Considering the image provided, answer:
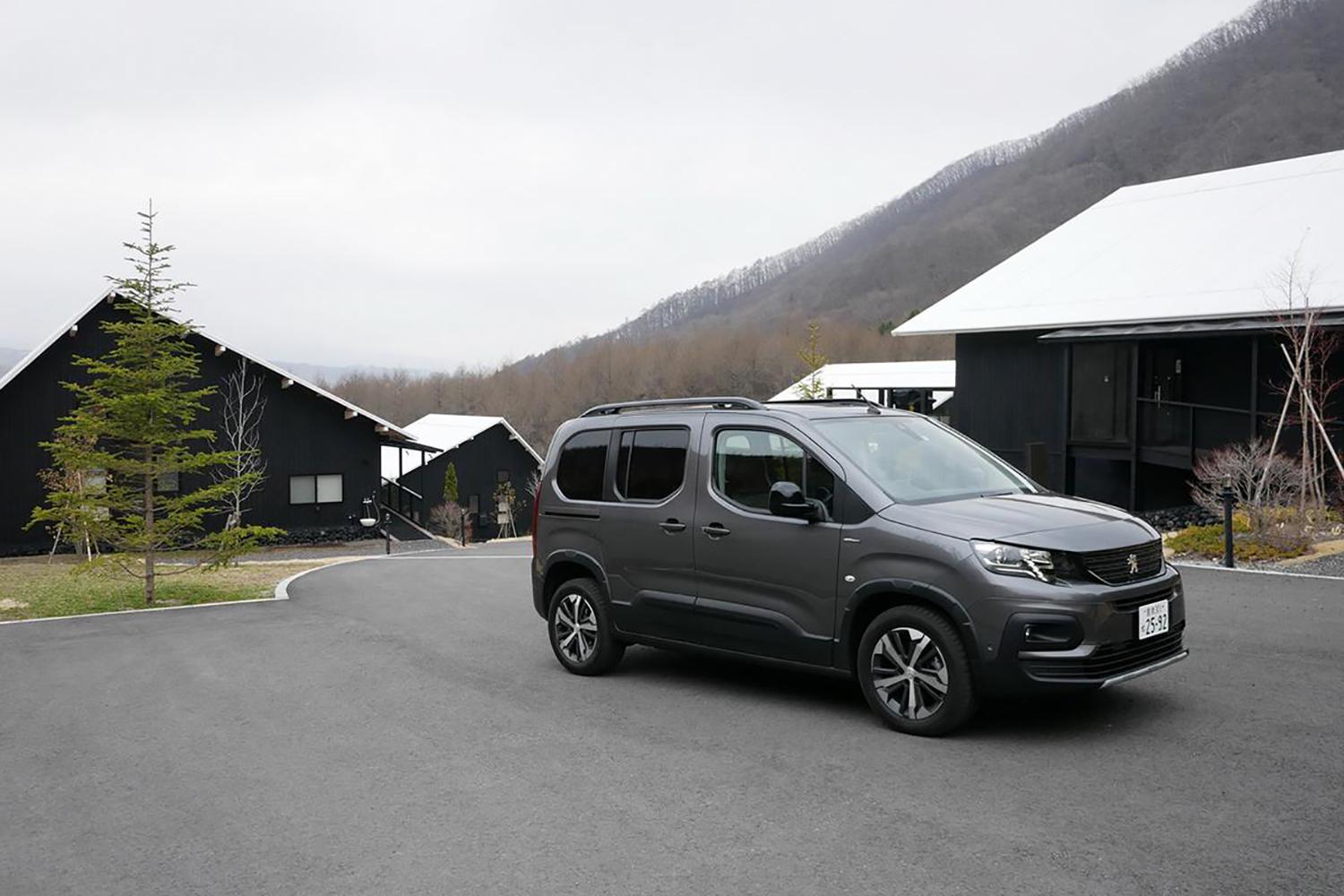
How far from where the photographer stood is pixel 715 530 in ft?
25.1

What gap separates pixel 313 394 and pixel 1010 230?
401 ft

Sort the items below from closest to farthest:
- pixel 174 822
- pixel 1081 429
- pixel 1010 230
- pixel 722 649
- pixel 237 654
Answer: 1. pixel 174 822
2. pixel 722 649
3. pixel 237 654
4. pixel 1081 429
5. pixel 1010 230

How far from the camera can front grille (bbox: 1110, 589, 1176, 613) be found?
20.9 ft

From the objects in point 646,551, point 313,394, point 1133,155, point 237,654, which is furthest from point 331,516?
point 1133,155

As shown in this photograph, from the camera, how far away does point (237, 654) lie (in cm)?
1027

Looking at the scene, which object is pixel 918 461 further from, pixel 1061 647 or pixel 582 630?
pixel 582 630

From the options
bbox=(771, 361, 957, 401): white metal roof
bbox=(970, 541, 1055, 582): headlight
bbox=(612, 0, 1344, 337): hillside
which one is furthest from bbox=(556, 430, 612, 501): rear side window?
bbox=(612, 0, 1344, 337): hillside

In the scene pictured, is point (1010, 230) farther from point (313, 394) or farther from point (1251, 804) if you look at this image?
point (1251, 804)

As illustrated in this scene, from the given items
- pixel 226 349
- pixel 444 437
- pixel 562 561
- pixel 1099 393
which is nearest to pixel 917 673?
pixel 562 561

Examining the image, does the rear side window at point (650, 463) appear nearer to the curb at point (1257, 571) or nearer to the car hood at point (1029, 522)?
the car hood at point (1029, 522)

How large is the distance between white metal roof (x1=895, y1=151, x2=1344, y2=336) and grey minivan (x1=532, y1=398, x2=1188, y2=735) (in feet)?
51.9

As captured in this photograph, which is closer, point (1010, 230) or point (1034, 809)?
point (1034, 809)

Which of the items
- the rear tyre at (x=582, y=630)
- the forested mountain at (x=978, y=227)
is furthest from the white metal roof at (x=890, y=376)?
the forested mountain at (x=978, y=227)

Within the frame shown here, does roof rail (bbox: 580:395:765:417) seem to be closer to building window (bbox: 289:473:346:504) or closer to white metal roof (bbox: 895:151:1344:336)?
white metal roof (bbox: 895:151:1344:336)
